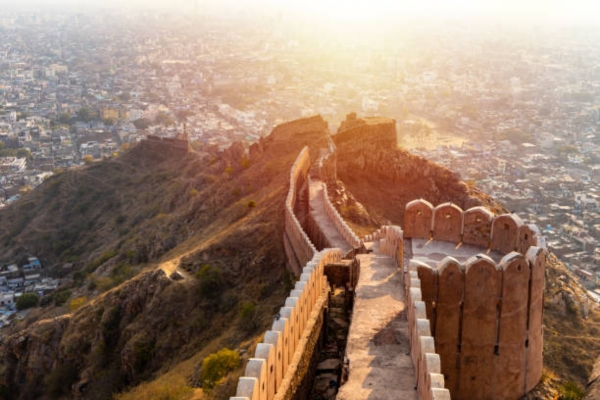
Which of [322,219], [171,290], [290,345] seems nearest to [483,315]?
[290,345]

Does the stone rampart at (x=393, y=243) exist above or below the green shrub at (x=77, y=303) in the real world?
above

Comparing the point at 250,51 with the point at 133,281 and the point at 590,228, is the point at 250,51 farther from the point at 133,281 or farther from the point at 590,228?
the point at 133,281

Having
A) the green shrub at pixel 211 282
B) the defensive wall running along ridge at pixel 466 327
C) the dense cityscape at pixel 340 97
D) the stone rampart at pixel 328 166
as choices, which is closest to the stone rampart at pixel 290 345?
the defensive wall running along ridge at pixel 466 327

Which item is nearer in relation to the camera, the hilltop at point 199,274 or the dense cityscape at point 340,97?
the hilltop at point 199,274

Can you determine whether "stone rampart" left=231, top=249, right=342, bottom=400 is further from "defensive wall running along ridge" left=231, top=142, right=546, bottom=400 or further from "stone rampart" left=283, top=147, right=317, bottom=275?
"stone rampart" left=283, top=147, right=317, bottom=275

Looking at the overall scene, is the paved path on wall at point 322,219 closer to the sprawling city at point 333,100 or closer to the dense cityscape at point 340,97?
the sprawling city at point 333,100

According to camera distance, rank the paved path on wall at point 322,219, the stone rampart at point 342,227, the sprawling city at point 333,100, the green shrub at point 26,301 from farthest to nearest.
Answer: the sprawling city at point 333,100
the green shrub at point 26,301
the paved path on wall at point 322,219
the stone rampart at point 342,227

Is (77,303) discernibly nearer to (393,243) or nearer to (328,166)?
(328,166)
